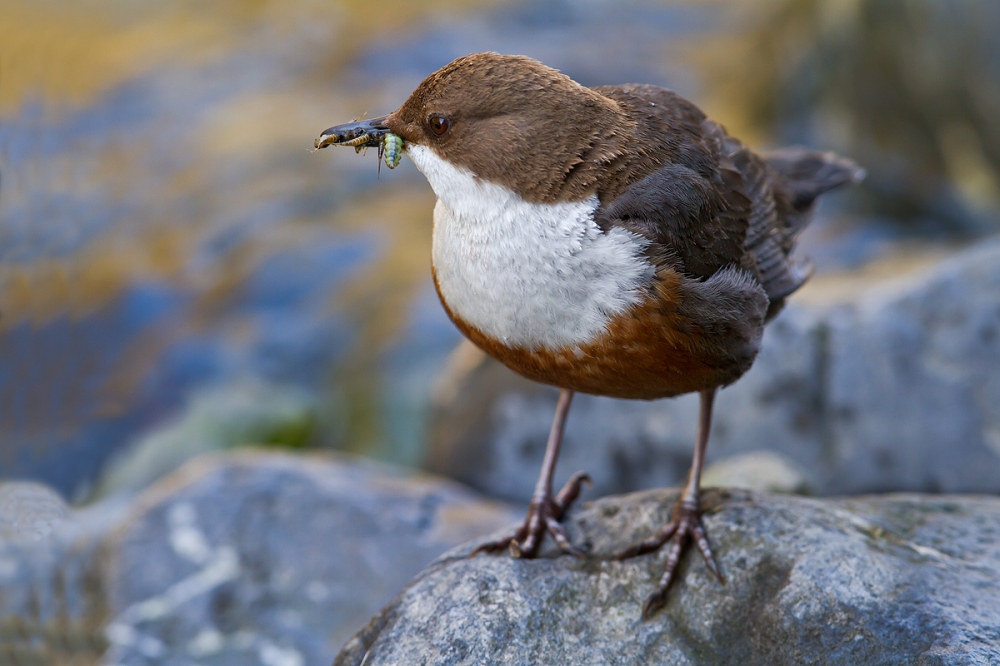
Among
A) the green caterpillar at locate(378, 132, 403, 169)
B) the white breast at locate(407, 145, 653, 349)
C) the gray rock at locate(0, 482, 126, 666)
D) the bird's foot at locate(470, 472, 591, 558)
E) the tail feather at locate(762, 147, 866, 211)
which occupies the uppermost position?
the tail feather at locate(762, 147, 866, 211)

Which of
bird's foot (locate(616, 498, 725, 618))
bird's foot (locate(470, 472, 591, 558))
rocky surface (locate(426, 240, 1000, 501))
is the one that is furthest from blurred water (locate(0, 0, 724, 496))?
bird's foot (locate(616, 498, 725, 618))

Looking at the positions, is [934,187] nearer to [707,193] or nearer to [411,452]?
[411,452]

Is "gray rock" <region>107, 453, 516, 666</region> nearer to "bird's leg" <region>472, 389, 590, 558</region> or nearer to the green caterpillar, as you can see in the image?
"bird's leg" <region>472, 389, 590, 558</region>

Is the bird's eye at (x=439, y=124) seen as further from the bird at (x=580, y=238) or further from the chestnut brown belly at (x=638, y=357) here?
the chestnut brown belly at (x=638, y=357)

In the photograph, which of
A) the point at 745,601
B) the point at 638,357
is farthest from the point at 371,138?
the point at 745,601

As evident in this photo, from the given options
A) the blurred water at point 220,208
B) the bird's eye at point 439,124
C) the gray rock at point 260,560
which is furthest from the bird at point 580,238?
the gray rock at point 260,560

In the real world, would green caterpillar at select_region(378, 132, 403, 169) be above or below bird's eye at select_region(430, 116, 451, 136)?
below

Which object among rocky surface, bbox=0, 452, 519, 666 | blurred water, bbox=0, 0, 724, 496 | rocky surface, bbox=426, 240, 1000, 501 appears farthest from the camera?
rocky surface, bbox=426, 240, 1000, 501

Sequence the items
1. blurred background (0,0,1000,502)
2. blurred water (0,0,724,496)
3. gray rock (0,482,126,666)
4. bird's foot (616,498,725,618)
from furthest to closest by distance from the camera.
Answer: blurred background (0,0,1000,502) → blurred water (0,0,724,496) → gray rock (0,482,126,666) → bird's foot (616,498,725,618)
